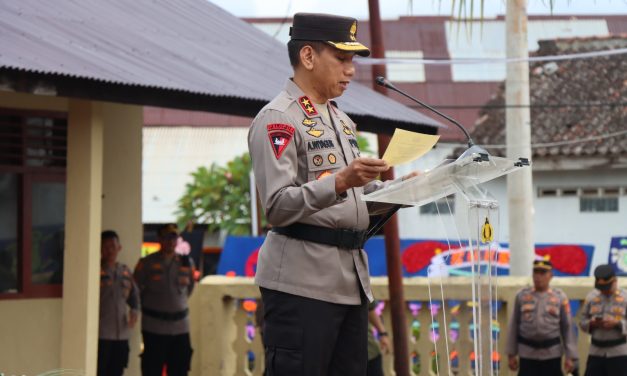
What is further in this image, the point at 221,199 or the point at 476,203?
the point at 221,199

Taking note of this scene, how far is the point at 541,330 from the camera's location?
1027 centimetres

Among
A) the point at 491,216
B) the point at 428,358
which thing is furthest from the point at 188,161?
the point at 491,216

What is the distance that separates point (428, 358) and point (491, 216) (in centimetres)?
654

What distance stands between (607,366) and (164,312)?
3723 mm

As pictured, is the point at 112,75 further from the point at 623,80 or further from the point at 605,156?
the point at 623,80

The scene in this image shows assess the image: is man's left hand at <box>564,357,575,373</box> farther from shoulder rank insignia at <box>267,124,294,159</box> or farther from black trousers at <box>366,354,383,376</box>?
shoulder rank insignia at <box>267,124,294,159</box>

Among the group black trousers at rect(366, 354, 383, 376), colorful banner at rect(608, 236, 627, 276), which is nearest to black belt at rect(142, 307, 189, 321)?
black trousers at rect(366, 354, 383, 376)

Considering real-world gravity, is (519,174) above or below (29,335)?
above

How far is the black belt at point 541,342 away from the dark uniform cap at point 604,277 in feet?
2.15

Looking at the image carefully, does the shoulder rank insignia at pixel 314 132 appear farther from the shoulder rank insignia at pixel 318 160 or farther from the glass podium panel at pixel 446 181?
the glass podium panel at pixel 446 181

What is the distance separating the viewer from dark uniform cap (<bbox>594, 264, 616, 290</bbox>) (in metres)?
9.91

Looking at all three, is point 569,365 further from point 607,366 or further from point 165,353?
point 165,353

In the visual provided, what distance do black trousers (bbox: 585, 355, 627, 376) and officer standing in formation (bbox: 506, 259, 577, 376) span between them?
277 millimetres

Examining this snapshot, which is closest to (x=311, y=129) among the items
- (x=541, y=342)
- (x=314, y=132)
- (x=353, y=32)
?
(x=314, y=132)
